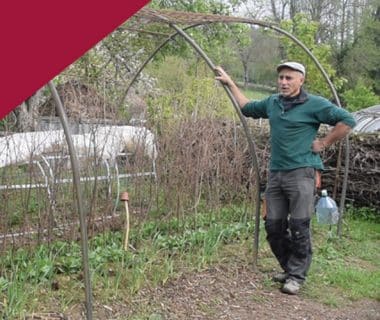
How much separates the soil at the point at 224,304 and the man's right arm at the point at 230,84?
1544 mm

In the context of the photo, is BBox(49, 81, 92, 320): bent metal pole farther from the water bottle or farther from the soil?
the water bottle

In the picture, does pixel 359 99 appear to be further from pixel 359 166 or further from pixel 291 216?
pixel 291 216

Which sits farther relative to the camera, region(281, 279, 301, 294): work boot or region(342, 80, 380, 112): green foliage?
region(342, 80, 380, 112): green foliage

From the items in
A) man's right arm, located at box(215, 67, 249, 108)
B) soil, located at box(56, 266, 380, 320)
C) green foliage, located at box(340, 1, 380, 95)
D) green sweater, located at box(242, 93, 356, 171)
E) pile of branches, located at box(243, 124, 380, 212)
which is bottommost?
soil, located at box(56, 266, 380, 320)

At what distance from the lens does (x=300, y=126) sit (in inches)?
186

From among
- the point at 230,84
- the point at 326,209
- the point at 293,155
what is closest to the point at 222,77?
the point at 230,84

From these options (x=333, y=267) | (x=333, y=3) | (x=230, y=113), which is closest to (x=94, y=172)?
(x=333, y=267)

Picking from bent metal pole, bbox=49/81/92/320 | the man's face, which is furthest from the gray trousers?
bent metal pole, bbox=49/81/92/320

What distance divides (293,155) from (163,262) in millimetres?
1461

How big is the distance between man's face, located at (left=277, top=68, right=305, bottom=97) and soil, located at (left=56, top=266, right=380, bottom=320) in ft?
5.56

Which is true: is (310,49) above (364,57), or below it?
below

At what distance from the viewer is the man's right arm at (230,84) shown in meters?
4.94

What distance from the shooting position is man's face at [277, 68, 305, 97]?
4.69 meters

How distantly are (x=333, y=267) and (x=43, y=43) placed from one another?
519 centimetres
